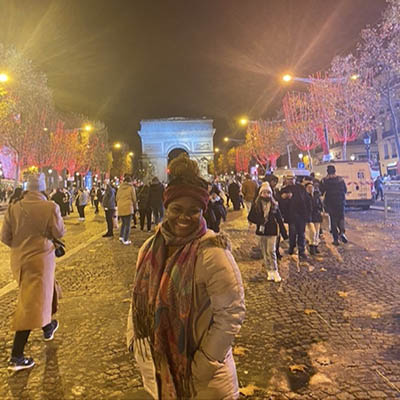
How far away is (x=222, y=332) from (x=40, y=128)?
39.6 metres

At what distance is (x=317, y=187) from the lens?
1104 centimetres

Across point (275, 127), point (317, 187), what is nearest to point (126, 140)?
point (275, 127)

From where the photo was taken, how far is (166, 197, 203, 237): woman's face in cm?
202

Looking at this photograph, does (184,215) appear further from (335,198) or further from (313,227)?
(335,198)

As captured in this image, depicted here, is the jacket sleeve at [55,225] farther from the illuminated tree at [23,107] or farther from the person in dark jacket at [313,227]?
the illuminated tree at [23,107]

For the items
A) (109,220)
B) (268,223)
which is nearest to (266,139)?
(109,220)

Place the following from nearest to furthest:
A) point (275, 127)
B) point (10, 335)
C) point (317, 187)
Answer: point (10, 335) → point (317, 187) → point (275, 127)

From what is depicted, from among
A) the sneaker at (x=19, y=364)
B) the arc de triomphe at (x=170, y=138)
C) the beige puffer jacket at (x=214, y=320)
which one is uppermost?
the arc de triomphe at (x=170, y=138)

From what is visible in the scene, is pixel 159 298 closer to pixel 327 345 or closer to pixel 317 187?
pixel 327 345

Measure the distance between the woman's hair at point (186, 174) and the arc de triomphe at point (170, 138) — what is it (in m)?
76.3

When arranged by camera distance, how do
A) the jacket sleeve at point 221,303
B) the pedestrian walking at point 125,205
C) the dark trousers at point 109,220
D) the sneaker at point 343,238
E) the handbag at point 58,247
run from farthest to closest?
the dark trousers at point 109,220
the pedestrian walking at point 125,205
the sneaker at point 343,238
the handbag at point 58,247
the jacket sleeve at point 221,303

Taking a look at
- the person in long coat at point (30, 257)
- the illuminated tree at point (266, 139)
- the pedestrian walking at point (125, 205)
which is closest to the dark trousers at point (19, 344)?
the person in long coat at point (30, 257)

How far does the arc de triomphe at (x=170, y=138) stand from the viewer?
7875cm

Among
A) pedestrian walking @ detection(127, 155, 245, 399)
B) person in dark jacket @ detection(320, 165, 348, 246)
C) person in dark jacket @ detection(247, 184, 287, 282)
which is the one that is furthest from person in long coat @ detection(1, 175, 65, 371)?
person in dark jacket @ detection(320, 165, 348, 246)
